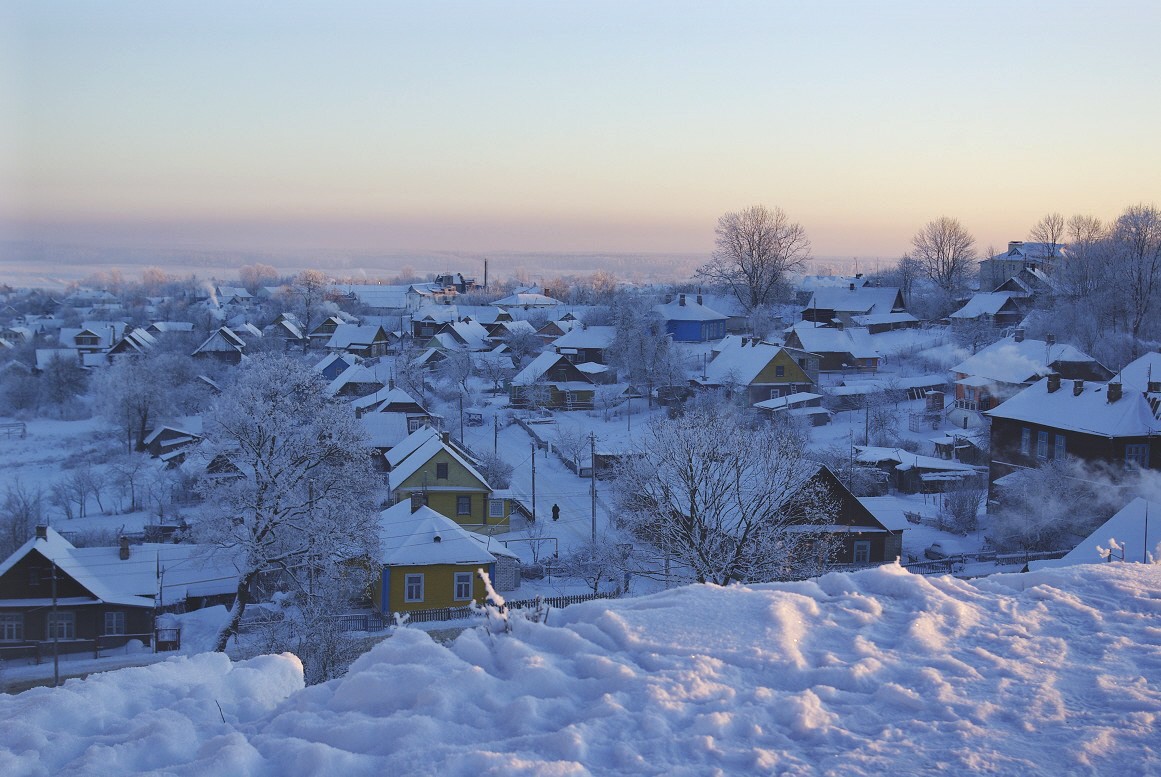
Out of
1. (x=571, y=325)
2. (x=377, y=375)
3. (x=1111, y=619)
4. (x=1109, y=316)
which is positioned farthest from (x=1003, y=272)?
(x=1111, y=619)

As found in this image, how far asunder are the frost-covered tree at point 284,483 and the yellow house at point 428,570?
41.6 inches

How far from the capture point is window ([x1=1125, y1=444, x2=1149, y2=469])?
915 inches

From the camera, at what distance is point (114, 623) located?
17922 millimetres

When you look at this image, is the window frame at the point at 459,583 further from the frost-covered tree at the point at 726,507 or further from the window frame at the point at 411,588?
the frost-covered tree at the point at 726,507

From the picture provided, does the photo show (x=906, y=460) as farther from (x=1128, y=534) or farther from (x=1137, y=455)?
(x=1128, y=534)

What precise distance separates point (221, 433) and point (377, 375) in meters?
29.9

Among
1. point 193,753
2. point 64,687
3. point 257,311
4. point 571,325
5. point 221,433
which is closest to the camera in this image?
point 193,753

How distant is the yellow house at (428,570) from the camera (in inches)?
747

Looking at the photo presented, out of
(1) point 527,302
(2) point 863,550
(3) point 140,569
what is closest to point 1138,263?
(2) point 863,550

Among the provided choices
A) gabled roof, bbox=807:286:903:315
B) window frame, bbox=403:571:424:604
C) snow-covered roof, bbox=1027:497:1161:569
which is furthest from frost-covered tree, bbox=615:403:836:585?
gabled roof, bbox=807:286:903:315

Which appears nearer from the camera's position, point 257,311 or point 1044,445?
point 1044,445

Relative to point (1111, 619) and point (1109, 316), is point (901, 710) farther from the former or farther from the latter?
point (1109, 316)

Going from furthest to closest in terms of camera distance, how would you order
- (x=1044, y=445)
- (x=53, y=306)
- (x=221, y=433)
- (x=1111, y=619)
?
(x=53, y=306) < (x=1044, y=445) < (x=221, y=433) < (x=1111, y=619)

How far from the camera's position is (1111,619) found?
5273 mm
